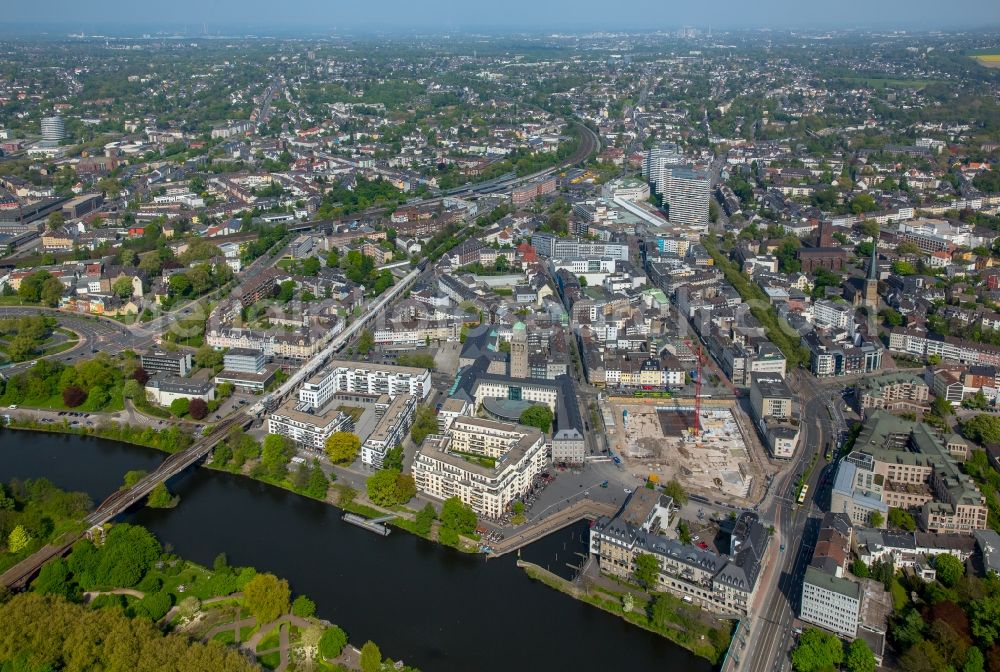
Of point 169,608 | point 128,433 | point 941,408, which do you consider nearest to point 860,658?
point 941,408

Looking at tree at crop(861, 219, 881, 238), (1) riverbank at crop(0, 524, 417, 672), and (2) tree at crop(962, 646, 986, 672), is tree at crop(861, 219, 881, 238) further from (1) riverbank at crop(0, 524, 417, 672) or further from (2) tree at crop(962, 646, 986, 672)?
(1) riverbank at crop(0, 524, 417, 672)

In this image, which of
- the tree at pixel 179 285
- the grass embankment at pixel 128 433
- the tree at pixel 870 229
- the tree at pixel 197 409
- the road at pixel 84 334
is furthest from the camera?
Result: the tree at pixel 870 229

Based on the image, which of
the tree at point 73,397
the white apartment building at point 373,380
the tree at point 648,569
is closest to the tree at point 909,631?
the tree at point 648,569

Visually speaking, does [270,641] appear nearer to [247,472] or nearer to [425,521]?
[425,521]

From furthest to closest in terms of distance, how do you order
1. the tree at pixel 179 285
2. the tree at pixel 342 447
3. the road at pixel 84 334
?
the tree at pixel 179 285, the road at pixel 84 334, the tree at pixel 342 447

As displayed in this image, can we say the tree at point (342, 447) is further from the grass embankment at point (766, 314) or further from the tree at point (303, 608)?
the grass embankment at point (766, 314)

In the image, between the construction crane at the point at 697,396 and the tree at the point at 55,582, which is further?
the construction crane at the point at 697,396
